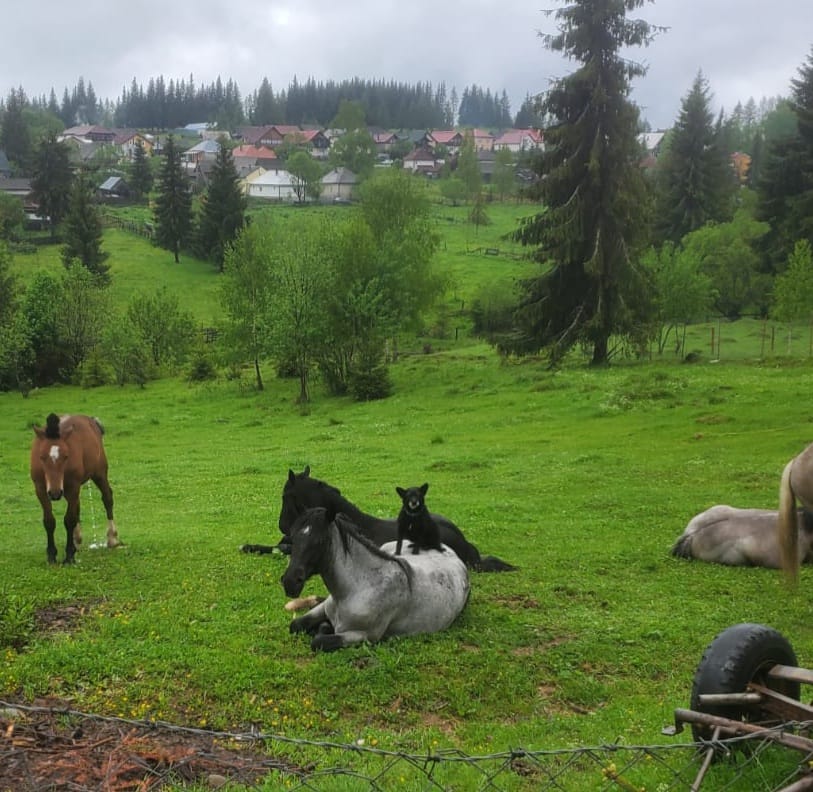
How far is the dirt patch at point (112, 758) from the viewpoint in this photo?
5449 mm

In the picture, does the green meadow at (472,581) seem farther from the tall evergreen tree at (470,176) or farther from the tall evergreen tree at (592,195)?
the tall evergreen tree at (470,176)

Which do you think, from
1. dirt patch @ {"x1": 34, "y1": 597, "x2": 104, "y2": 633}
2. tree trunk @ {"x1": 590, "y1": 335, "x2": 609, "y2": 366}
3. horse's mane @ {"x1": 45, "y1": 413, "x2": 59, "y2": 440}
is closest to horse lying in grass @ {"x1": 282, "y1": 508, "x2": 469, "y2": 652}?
dirt patch @ {"x1": 34, "y1": 597, "x2": 104, "y2": 633}

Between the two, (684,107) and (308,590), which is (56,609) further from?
(684,107)

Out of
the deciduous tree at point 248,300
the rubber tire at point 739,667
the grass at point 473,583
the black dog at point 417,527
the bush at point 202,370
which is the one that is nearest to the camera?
the rubber tire at point 739,667

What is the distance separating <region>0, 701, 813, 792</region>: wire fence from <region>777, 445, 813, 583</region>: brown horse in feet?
13.6

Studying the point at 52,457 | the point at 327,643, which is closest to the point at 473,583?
the point at 327,643

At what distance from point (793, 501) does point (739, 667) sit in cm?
418

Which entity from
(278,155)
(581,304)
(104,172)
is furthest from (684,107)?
(278,155)

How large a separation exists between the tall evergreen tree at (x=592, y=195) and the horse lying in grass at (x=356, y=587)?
31.1 m

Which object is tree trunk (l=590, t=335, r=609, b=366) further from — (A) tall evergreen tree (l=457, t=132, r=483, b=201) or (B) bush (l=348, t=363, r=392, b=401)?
(A) tall evergreen tree (l=457, t=132, r=483, b=201)

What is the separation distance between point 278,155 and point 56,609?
18040 cm

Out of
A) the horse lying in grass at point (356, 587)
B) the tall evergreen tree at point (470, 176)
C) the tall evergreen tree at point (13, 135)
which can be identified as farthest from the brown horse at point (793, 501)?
the tall evergreen tree at point (13, 135)

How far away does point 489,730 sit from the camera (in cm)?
683

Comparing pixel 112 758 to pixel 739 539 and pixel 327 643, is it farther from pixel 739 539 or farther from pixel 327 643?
pixel 739 539
